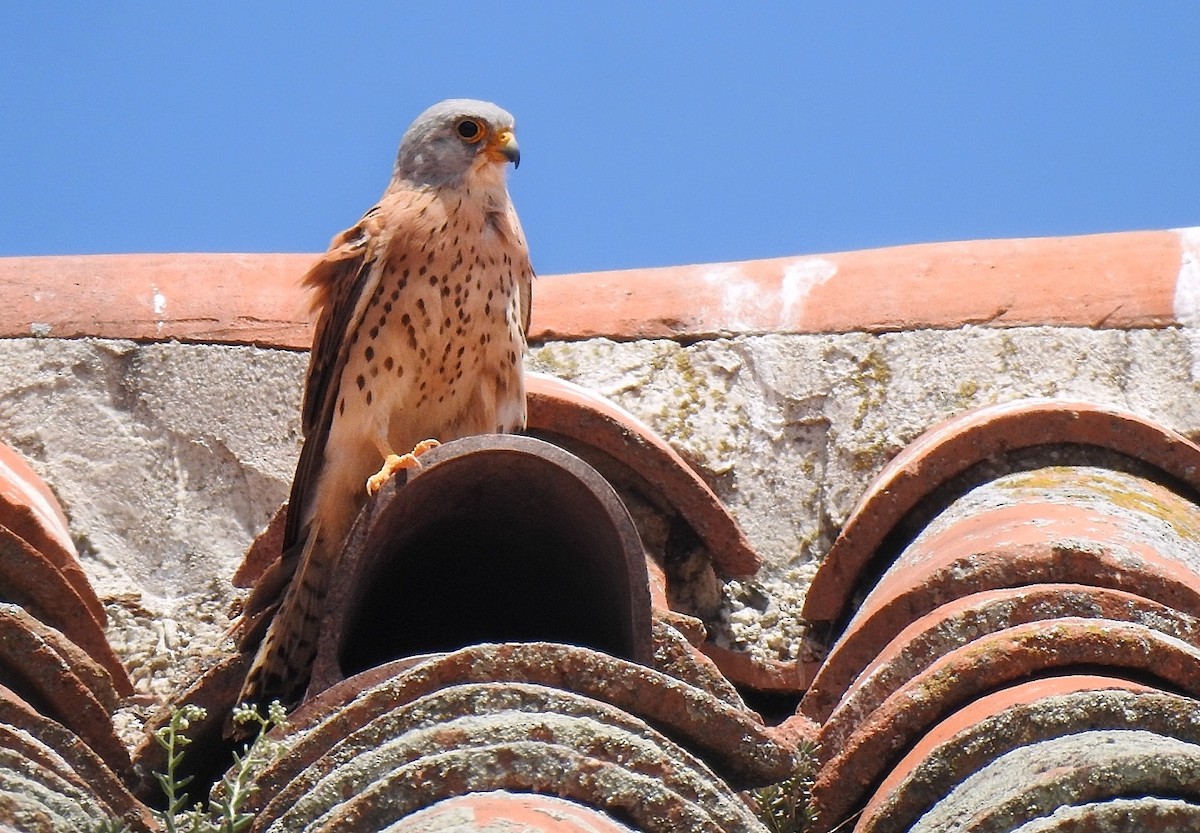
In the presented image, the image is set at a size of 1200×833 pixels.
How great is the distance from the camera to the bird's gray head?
3.99 meters

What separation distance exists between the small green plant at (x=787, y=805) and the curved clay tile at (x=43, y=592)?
136 cm

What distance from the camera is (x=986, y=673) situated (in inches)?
104

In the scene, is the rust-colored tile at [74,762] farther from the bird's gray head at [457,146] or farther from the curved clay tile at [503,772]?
the bird's gray head at [457,146]

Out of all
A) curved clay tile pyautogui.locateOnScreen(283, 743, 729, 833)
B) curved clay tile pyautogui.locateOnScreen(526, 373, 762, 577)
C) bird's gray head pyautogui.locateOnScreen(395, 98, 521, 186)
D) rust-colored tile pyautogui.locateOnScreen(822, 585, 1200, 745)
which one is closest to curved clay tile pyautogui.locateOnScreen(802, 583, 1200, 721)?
rust-colored tile pyautogui.locateOnScreen(822, 585, 1200, 745)

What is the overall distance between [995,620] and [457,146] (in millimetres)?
1835

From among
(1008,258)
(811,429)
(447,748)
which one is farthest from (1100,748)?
(1008,258)

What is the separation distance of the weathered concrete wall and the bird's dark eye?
0.54 m

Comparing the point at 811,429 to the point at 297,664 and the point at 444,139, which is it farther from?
the point at 297,664

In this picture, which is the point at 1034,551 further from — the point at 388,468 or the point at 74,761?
the point at 74,761

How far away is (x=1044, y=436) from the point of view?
11.7 feet

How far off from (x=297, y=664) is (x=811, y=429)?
4.62 ft

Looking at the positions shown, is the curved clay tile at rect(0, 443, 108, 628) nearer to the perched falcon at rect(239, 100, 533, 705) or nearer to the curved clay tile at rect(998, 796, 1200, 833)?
the perched falcon at rect(239, 100, 533, 705)

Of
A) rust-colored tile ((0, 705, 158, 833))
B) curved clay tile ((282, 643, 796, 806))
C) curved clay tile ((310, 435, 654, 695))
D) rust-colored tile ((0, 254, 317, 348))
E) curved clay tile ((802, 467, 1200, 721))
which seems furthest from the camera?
rust-colored tile ((0, 254, 317, 348))

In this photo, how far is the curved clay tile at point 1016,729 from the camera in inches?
95.1
